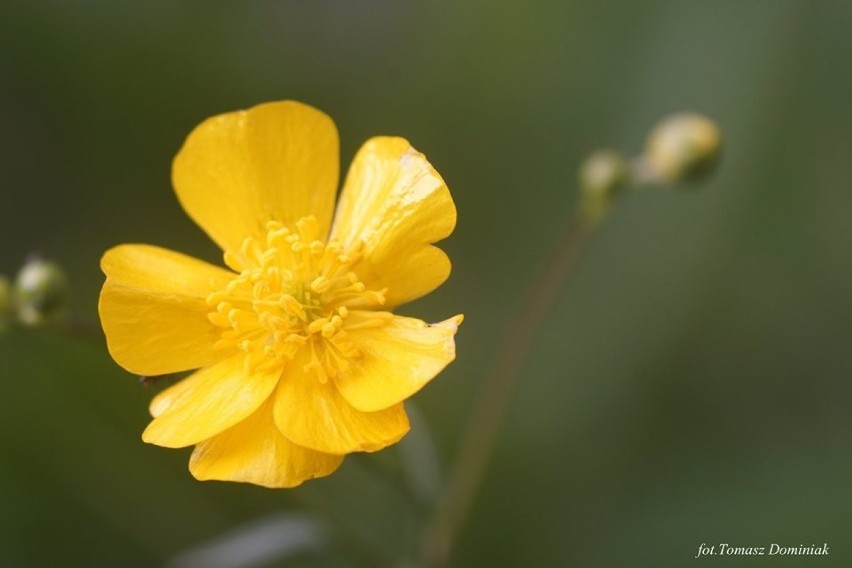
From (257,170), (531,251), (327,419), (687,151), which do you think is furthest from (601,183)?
(531,251)

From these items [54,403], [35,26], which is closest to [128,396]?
[54,403]

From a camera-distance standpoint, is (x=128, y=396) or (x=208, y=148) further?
(x=128, y=396)

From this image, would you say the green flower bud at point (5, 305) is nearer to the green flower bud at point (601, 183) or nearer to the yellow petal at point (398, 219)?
the yellow petal at point (398, 219)

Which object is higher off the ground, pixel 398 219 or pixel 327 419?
pixel 398 219

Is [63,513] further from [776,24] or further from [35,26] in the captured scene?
[776,24]

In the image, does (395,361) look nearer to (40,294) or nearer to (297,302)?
(297,302)

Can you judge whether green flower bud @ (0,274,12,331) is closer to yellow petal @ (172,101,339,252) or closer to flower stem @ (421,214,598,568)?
yellow petal @ (172,101,339,252)

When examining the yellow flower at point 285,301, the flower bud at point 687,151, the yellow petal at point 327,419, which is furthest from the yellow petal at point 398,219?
the flower bud at point 687,151
